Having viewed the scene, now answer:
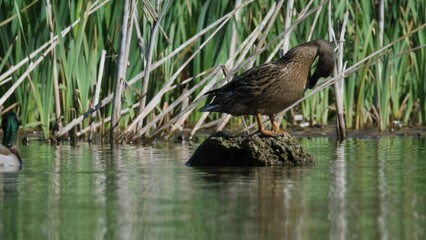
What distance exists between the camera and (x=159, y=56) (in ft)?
43.1

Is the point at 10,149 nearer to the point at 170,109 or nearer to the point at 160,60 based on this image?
the point at 170,109

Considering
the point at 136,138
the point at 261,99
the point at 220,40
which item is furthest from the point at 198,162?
the point at 220,40

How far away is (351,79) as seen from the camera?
46.5ft

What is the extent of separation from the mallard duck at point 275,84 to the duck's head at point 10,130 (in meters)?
1.84

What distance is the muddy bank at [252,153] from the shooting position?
991 cm

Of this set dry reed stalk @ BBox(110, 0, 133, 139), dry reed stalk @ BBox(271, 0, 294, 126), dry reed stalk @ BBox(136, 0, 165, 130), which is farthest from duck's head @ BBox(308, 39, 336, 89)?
dry reed stalk @ BBox(110, 0, 133, 139)

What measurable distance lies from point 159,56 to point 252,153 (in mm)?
3503

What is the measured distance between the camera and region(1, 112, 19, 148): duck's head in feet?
35.7

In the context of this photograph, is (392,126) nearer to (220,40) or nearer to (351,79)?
(351,79)

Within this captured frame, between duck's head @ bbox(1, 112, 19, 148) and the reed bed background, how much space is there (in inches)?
42.1

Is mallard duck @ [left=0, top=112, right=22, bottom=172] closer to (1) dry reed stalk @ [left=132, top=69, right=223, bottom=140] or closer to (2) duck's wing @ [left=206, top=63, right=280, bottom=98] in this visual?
(1) dry reed stalk @ [left=132, top=69, right=223, bottom=140]

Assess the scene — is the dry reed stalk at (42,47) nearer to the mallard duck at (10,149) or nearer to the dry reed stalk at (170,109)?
the mallard duck at (10,149)

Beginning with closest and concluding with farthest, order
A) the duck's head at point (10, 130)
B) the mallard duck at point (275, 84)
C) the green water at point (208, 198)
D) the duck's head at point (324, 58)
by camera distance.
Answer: the green water at point (208, 198) → the duck's head at point (10, 130) → the mallard duck at point (275, 84) → the duck's head at point (324, 58)

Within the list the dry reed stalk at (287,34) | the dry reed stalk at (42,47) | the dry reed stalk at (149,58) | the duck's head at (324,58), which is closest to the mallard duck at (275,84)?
the duck's head at (324,58)
